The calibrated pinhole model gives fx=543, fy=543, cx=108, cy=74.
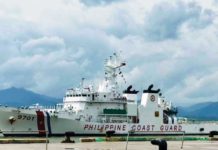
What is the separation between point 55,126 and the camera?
63781 millimetres

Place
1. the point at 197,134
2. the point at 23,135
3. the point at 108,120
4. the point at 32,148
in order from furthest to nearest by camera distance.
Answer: the point at 197,134 < the point at 108,120 < the point at 23,135 < the point at 32,148

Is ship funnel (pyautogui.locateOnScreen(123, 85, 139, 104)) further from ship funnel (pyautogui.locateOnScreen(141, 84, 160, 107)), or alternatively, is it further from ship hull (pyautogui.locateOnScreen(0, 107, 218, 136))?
ship hull (pyautogui.locateOnScreen(0, 107, 218, 136))

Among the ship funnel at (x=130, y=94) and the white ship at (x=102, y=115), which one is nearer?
the white ship at (x=102, y=115)

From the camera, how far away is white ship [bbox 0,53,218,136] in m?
63.1

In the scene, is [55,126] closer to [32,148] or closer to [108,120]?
[108,120]

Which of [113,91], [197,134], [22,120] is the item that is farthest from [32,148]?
[197,134]

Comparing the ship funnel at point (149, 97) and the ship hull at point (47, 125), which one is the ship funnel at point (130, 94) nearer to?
Answer: the ship funnel at point (149, 97)

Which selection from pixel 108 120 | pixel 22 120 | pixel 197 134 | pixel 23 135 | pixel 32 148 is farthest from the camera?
pixel 197 134

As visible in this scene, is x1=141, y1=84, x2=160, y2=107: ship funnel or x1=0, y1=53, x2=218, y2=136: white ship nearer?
x1=0, y1=53, x2=218, y2=136: white ship

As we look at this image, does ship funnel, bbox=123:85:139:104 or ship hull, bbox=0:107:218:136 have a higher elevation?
ship funnel, bbox=123:85:139:104

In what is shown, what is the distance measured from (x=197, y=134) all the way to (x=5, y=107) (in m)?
27.4

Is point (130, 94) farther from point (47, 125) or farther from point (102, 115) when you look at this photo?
point (47, 125)

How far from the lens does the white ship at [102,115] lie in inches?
2484

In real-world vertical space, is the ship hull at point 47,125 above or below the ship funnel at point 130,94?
below
